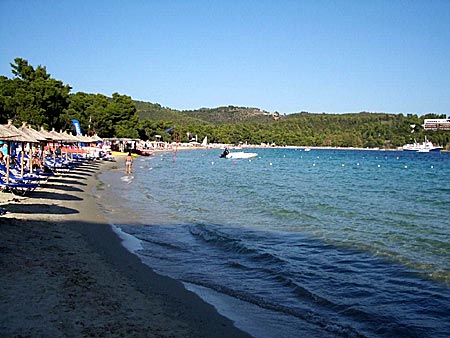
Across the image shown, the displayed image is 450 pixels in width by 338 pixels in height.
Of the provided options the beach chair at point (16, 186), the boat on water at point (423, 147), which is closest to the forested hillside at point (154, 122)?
the boat on water at point (423, 147)

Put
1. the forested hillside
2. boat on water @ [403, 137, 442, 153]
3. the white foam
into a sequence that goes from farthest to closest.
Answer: boat on water @ [403, 137, 442, 153]
the forested hillside
the white foam

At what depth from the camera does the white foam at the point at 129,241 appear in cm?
1006

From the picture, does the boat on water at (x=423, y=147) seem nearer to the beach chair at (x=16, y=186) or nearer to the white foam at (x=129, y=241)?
the beach chair at (x=16, y=186)

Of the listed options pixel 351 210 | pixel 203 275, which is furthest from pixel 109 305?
pixel 351 210

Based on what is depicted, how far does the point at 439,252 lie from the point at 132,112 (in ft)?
236

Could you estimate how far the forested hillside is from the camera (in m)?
43.5

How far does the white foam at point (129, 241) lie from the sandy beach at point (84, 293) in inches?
7.8

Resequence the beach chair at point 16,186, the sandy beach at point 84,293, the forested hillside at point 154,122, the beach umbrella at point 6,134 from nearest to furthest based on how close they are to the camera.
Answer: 1. the sandy beach at point 84,293
2. the beach umbrella at point 6,134
3. the beach chair at point 16,186
4. the forested hillside at point 154,122

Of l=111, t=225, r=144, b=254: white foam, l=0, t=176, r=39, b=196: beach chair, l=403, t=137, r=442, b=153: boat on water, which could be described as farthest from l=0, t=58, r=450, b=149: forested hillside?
l=111, t=225, r=144, b=254: white foam

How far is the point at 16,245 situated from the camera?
325 inches

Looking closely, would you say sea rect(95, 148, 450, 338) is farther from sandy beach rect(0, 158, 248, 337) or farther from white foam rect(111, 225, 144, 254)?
sandy beach rect(0, 158, 248, 337)

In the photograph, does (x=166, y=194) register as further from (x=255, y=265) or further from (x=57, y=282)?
(x=57, y=282)

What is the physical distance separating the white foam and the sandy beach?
0.20 metres

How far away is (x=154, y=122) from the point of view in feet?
383
